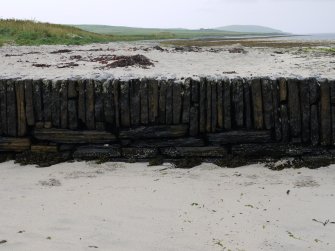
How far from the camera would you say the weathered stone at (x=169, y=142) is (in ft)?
23.0

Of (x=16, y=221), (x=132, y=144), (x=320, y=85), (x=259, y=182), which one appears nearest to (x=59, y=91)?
(x=132, y=144)

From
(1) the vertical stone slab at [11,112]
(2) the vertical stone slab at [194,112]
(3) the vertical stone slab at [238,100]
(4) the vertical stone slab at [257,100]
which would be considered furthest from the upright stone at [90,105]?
(4) the vertical stone slab at [257,100]

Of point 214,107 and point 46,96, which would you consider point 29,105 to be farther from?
point 214,107

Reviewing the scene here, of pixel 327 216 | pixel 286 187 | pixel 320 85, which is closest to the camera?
pixel 327 216

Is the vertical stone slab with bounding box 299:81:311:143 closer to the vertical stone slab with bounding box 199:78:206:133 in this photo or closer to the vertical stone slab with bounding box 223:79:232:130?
the vertical stone slab with bounding box 223:79:232:130

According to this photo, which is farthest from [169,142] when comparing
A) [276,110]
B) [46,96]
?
[46,96]

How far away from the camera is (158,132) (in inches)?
277

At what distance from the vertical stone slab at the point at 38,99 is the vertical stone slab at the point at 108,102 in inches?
40.7

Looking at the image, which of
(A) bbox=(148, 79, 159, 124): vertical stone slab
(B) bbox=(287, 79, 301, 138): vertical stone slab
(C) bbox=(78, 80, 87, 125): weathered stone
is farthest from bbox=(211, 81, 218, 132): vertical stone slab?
(C) bbox=(78, 80, 87, 125): weathered stone

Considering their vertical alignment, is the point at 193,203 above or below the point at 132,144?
below

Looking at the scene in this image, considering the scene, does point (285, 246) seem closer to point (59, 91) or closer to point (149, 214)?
point (149, 214)

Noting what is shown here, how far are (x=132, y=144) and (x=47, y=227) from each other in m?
2.55

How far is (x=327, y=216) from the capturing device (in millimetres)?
→ 5121

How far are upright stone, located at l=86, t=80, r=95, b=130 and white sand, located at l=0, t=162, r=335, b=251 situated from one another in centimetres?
64
